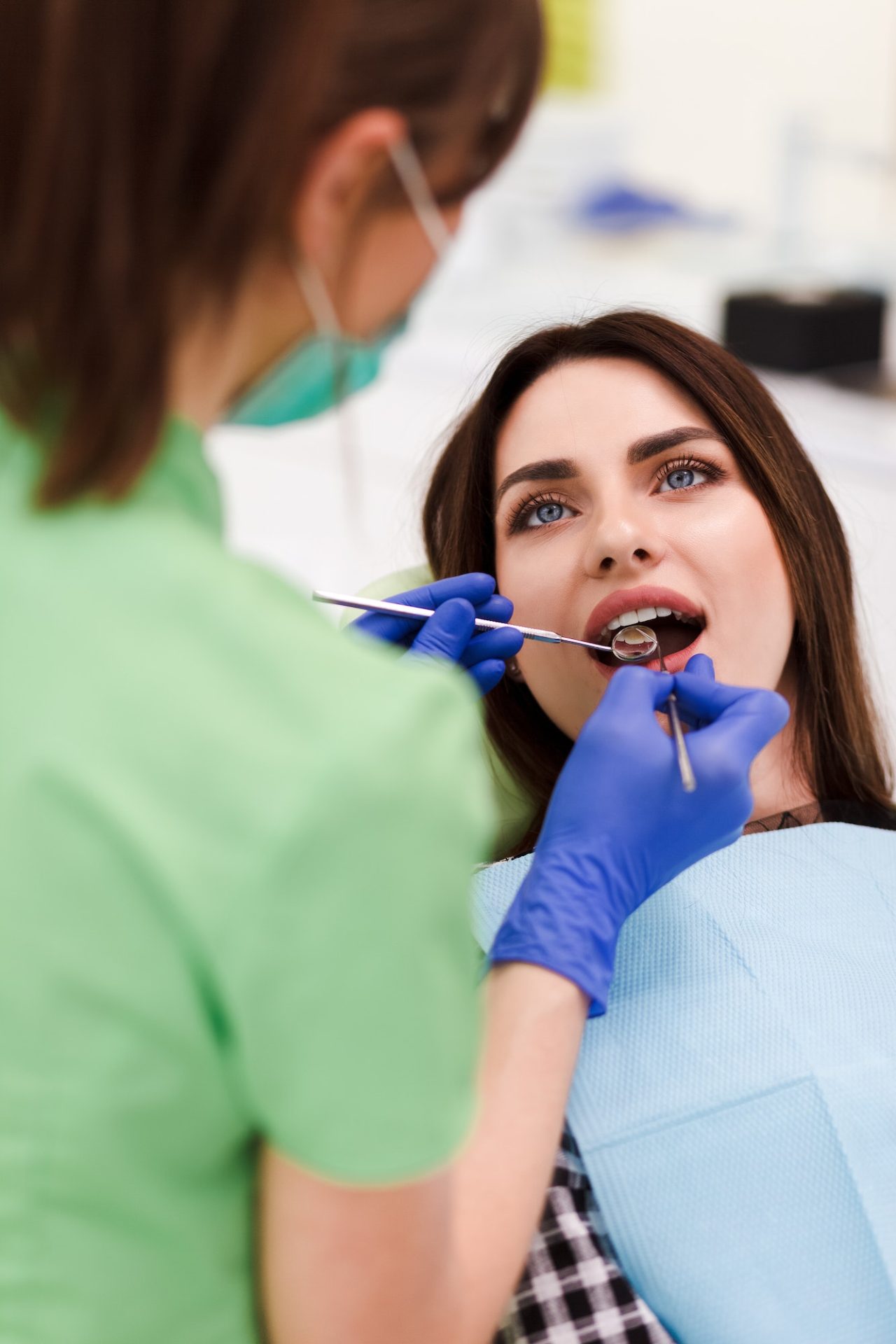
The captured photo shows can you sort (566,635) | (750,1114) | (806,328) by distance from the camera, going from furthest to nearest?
(806,328), (566,635), (750,1114)

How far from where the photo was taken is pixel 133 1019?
57 centimetres

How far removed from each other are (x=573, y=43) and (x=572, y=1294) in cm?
366

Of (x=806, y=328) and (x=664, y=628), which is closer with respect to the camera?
(x=664, y=628)

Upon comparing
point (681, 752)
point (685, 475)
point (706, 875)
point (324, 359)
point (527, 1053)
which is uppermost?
point (324, 359)

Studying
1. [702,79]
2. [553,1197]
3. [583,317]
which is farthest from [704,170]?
[553,1197]

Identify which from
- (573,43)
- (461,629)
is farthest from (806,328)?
(461,629)

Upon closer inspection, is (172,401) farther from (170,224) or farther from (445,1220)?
(445,1220)

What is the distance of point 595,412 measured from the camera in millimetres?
1319

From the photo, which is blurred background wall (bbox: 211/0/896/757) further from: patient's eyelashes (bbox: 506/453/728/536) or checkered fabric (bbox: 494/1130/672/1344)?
checkered fabric (bbox: 494/1130/672/1344)

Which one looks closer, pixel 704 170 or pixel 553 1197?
pixel 553 1197

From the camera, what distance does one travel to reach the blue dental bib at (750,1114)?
0.97m

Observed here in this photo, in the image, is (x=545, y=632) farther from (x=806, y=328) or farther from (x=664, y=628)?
(x=806, y=328)

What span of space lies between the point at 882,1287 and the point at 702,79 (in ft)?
11.2

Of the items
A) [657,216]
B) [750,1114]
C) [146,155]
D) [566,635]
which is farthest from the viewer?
[657,216]
